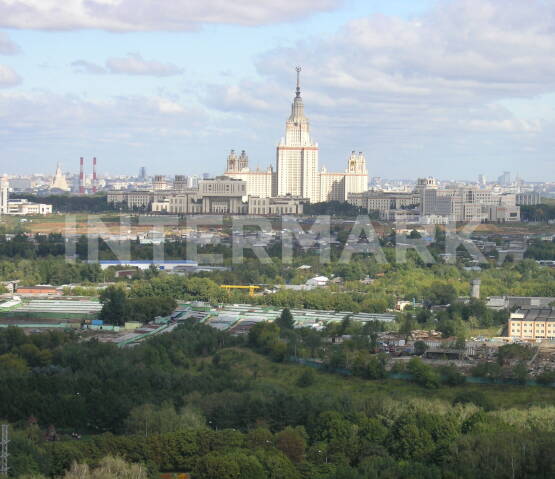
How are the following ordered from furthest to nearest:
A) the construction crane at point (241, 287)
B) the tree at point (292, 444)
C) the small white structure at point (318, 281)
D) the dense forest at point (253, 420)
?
the small white structure at point (318, 281) < the construction crane at point (241, 287) < the tree at point (292, 444) < the dense forest at point (253, 420)

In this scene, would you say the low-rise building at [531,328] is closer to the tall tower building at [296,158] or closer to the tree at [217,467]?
the tree at [217,467]

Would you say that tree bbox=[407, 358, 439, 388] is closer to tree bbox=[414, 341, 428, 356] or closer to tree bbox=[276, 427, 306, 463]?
tree bbox=[414, 341, 428, 356]

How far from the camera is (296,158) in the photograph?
204ft

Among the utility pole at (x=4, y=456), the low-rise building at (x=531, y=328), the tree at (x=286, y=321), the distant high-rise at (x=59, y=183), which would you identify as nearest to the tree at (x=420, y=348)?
the low-rise building at (x=531, y=328)

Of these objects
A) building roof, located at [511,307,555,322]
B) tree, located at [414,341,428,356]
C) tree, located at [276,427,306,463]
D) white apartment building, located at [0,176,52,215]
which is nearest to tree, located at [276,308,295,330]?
tree, located at [414,341,428,356]

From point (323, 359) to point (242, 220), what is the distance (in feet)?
105

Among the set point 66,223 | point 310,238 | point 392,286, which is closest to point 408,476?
point 392,286

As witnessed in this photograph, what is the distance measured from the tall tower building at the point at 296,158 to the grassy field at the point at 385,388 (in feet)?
140

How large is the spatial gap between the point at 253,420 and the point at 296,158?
47.0m

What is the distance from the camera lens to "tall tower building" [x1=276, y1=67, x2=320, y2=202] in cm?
6212

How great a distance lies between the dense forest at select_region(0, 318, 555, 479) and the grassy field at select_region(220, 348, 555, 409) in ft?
0.09

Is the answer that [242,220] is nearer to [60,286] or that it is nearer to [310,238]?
[310,238]

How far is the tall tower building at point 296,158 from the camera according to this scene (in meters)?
62.1

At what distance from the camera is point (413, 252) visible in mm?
36438
